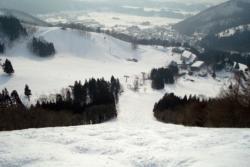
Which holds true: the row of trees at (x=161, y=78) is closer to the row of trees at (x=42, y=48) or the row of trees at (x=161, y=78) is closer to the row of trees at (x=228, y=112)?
the row of trees at (x=42, y=48)

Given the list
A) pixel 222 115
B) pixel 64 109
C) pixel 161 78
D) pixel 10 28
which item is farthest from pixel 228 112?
pixel 10 28

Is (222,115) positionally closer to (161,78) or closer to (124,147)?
(124,147)

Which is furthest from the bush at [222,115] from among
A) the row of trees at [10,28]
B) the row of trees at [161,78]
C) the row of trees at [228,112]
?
the row of trees at [10,28]

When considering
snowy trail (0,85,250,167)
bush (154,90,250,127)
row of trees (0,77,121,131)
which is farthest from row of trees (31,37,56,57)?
snowy trail (0,85,250,167)

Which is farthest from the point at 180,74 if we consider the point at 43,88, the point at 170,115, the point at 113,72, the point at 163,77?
the point at 170,115

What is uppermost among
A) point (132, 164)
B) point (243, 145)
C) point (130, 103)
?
point (243, 145)

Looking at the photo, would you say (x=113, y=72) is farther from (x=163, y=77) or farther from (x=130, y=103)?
(x=130, y=103)
